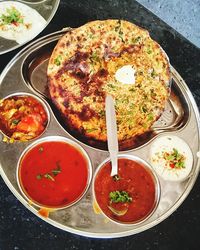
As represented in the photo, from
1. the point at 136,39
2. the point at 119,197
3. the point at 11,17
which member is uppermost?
the point at 136,39

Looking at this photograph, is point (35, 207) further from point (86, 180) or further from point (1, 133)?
point (1, 133)

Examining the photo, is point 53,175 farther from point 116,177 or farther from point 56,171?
point 116,177

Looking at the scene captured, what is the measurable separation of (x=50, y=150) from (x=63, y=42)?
0.74 metres

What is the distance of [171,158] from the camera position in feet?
8.86

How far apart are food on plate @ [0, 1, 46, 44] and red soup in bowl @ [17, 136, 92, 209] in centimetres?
94

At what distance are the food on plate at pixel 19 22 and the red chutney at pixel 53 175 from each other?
38.6 inches

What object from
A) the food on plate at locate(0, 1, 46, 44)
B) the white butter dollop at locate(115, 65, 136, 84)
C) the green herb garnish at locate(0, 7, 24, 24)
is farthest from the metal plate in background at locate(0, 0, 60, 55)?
the white butter dollop at locate(115, 65, 136, 84)

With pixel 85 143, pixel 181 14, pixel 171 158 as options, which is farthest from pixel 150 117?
pixel 181 14

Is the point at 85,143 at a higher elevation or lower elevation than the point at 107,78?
lower

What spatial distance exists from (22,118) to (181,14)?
69.4 inches

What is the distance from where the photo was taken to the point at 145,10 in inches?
146

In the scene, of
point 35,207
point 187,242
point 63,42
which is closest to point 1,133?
point 35,207

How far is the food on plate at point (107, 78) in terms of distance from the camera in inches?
105

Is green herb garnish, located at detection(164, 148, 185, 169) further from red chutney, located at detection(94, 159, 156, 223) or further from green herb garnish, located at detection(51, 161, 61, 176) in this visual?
green herb garnish, located at detection(51, 161, 61, 176)
